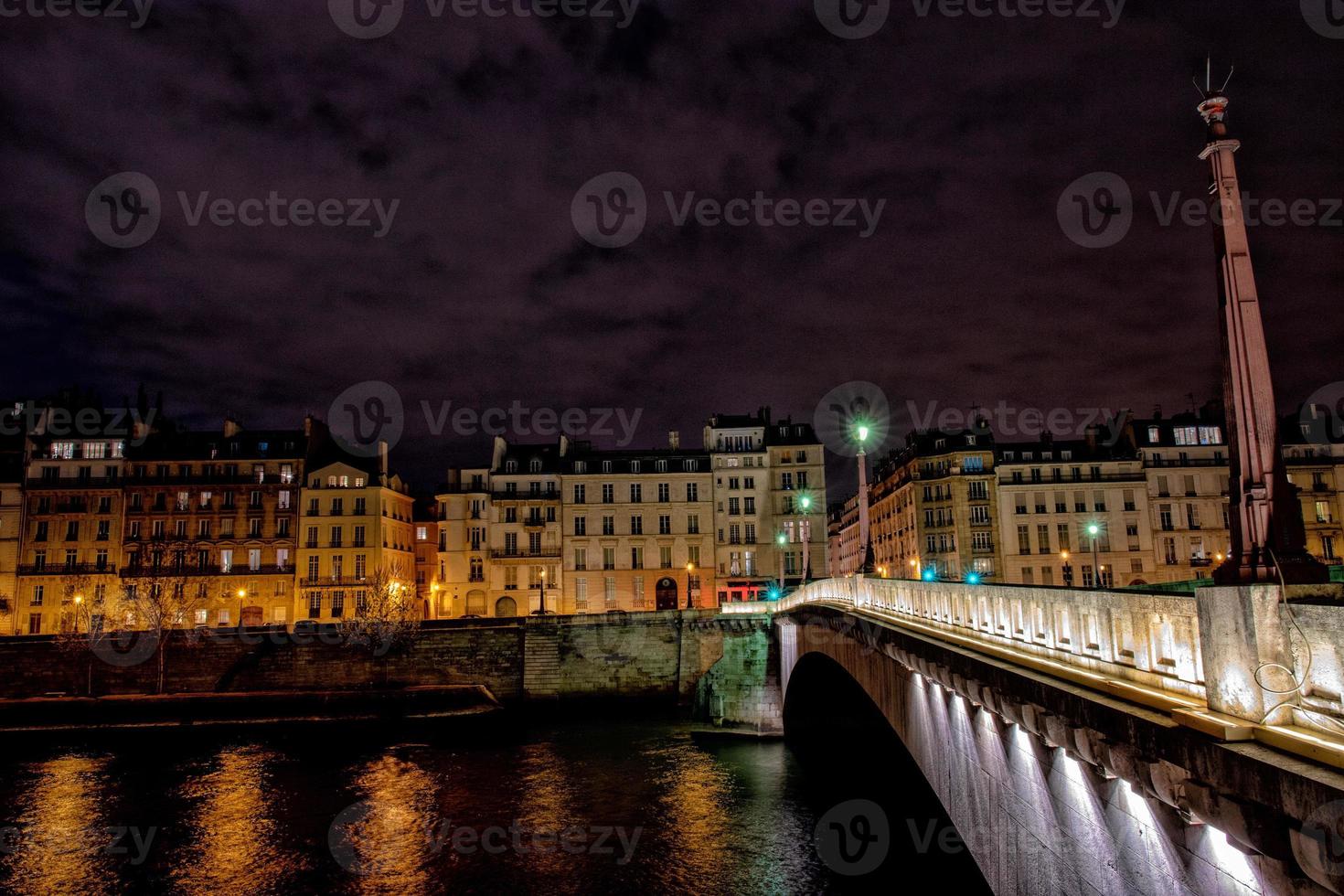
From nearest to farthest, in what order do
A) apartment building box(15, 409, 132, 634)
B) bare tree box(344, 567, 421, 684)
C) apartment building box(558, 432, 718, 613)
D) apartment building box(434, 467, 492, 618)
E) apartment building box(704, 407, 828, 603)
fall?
bare tree box(344, 567, 421, 684) < apartment building box(15, 409, 132, 634) < apartment building box(434, 467, 492, 618) < apartment building box(558, 432, 718, 613) < apartment building box(704, 407, 828, 603)

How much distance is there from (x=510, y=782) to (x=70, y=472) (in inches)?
2409

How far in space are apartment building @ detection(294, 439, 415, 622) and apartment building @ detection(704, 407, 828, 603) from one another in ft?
97.1

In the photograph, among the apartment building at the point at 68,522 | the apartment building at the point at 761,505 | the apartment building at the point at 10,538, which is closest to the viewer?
the apartment building at the point at 10,538

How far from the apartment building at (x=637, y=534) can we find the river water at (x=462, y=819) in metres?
30.0

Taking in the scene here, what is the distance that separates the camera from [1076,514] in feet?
249

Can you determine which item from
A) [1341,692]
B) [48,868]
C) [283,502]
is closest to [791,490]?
[283,502]

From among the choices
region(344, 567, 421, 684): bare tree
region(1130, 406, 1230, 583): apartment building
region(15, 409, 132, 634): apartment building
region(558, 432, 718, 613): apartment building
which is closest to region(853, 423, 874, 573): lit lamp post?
region(344, 567, 421, 684): bare tree

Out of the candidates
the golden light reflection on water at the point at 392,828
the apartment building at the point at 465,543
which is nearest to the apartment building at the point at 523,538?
the apartment building at the point at 465,543

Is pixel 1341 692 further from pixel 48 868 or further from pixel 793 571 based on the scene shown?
pixel 793 571

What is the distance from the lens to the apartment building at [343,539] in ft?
240

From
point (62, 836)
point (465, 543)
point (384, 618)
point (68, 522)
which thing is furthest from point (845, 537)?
point (62, 836)

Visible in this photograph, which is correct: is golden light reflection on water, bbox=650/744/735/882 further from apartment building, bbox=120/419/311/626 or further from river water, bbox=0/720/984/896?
apartment building, bbox=120/419/311/626

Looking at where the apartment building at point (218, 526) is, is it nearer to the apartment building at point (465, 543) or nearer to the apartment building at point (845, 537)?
the apartment building at point (465, 543)

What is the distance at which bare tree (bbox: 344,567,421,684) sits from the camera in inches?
2382
